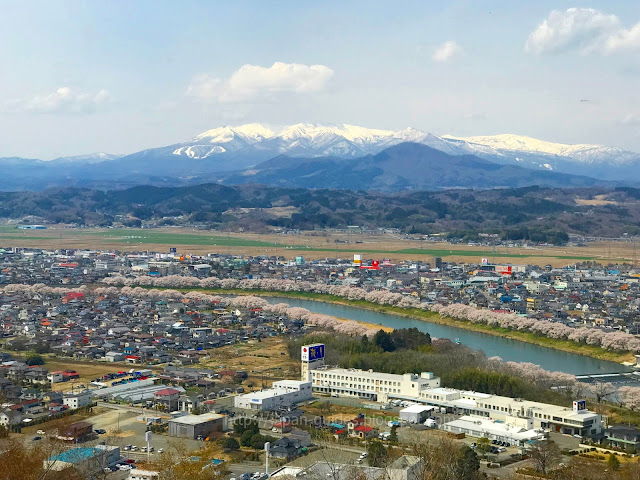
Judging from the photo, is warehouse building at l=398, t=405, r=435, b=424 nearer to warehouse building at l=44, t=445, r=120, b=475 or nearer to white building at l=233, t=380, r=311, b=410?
white building at l=233, t=380, r=311, b=410

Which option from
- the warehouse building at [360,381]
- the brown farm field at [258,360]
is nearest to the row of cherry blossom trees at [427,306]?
the brown farm field at [258,360]

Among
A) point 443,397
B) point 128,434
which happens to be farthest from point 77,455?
point 443,397

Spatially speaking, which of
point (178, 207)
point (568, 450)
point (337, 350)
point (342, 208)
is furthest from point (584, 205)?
point (568, 450)

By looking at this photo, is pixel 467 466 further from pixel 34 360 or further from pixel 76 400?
pixel 34 360

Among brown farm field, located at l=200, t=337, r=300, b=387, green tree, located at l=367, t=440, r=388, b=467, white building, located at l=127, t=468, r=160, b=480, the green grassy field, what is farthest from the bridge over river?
the green grassy field

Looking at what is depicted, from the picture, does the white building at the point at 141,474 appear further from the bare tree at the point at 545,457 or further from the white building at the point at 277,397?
the bare tree at the point at 545,457

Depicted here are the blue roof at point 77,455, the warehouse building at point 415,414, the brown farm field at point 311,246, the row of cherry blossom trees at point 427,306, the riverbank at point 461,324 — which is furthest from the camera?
the brown farm field at point 311,246

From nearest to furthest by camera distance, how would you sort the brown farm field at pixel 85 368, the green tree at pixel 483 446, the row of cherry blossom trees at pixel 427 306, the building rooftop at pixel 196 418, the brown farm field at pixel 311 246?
1. the green tree at pixel 483 446
2. the building rooftop at pixel 196 418
3. the brown farm field at pixel 85 368
4. the row of cherry blossom trees at pixel 427 306
5. the brown farm field at pixel 311 246
